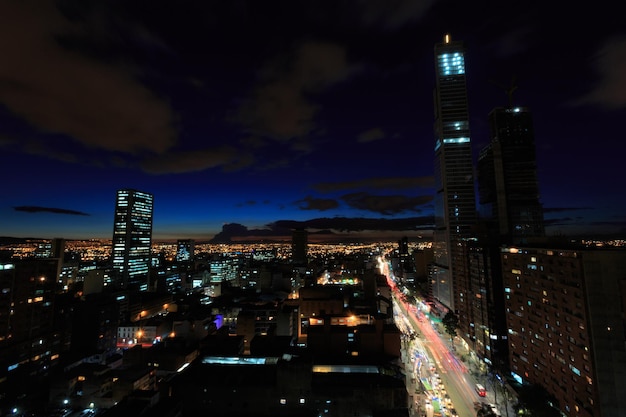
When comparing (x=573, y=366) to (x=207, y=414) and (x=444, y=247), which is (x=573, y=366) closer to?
(x=207, y=414)

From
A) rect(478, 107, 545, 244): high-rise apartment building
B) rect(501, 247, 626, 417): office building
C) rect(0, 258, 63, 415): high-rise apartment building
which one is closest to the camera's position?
rect(501, 247, 626, 417): office building

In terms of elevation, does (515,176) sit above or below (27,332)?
above

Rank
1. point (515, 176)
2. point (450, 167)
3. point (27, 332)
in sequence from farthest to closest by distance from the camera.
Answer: point (450, 167), point (515, 176), point (27, 332)

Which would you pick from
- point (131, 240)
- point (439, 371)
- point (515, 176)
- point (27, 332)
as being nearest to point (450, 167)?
point (515, 176)

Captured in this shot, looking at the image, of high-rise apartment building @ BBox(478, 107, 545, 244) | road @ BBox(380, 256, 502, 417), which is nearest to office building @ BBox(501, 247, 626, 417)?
road @ BBox(380, 256, 502, 417)

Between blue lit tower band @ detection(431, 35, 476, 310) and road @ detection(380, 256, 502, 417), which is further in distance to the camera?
blue lit tower band @ detection(431, 35, 476, 310)

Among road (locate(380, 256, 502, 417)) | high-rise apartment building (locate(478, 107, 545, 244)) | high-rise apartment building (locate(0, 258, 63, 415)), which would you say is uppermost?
high-rise apartment building (locate(478, 107, 545, 244))

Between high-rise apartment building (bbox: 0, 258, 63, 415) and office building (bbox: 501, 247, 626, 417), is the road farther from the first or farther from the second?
high-rise apartment building (bbox: 0, 258, 63, 415)

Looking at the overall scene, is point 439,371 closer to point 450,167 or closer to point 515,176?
point 515,176

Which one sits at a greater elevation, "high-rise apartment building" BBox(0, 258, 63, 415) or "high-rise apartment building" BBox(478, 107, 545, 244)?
"high-rise apartment building" BBox(478, 107, 545, 244)
